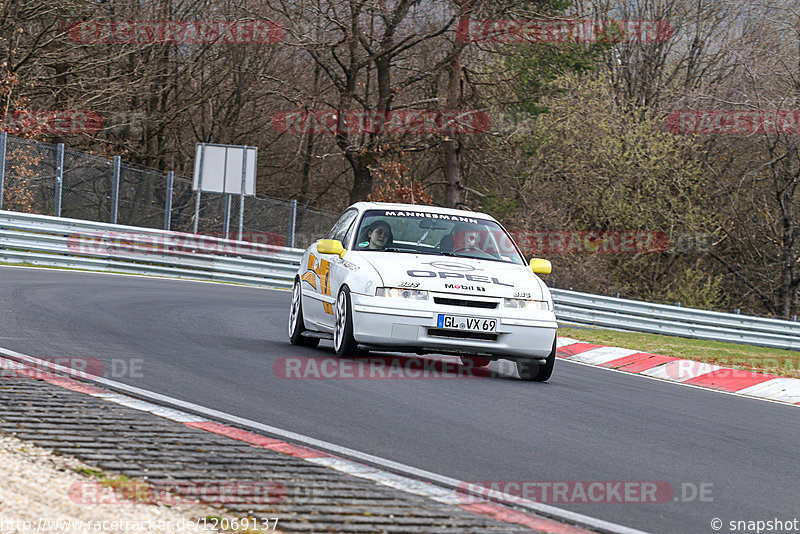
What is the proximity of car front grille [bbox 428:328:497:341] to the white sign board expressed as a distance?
57.2 feet

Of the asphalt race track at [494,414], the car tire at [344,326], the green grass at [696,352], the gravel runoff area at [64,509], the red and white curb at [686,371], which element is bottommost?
the green grass at [696,352]

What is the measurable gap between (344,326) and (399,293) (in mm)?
682

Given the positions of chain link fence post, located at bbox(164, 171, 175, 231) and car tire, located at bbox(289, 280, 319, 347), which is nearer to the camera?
car tire, located at bbox(289, 280, 319, 347)

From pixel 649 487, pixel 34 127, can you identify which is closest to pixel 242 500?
pixel 649 487

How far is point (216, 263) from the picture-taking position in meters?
24.8

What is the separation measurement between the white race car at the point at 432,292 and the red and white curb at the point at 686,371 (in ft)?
10.4

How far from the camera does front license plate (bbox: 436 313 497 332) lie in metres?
9.84

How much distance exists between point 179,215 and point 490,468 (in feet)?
68.4

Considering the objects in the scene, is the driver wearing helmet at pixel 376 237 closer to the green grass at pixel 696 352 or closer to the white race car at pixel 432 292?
the white race car at pixel 432 292

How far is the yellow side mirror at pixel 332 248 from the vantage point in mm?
10883

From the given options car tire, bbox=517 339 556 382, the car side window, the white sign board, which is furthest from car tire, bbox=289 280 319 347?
the white sign board

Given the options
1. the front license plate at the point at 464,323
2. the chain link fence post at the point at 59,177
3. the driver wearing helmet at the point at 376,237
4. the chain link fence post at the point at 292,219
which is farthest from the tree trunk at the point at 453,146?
the front license plate at the point at 464,323

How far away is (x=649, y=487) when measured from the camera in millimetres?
5934

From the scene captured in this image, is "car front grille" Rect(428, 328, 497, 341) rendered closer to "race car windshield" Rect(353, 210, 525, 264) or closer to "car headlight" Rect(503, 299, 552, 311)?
"car headlight" Rect(503, 299, 552, 311)
